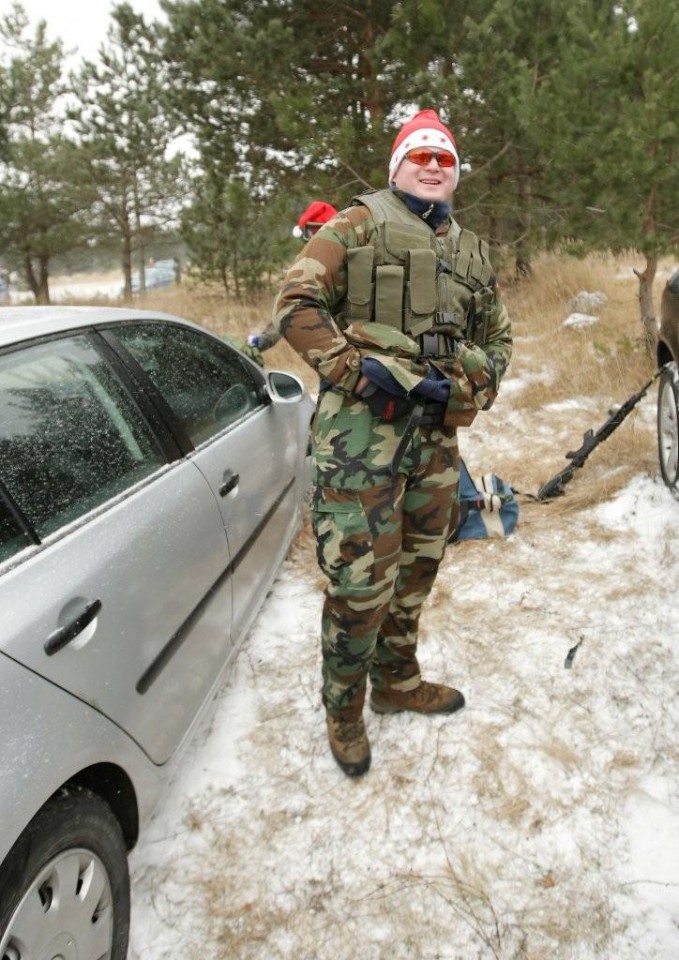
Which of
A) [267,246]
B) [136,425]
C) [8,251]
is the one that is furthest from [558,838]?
[8,251]

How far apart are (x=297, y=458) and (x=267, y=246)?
7757mm

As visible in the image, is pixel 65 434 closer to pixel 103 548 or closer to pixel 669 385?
pixel 103 548

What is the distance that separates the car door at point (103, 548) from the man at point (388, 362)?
40cm

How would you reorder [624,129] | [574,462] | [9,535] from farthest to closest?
[624,129], [574,462], [9,535]

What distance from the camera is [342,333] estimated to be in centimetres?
162

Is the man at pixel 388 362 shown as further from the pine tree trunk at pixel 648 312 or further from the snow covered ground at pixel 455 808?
the pine tree trunk at pixel 648 312

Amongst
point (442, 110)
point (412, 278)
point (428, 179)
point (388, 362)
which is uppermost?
point (442, 110)

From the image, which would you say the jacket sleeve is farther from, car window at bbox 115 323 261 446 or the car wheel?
the car wheel

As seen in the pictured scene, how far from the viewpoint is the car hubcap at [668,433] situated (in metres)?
3.20

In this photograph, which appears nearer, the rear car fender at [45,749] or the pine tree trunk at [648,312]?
the rear car fender at [45,749]

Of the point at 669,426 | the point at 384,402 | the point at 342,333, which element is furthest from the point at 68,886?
the point at 669,426

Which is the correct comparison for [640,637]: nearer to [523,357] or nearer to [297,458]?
[297,458]

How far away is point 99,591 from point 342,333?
91cm

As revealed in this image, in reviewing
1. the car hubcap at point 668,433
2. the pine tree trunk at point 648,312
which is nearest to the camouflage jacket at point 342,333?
the car hubcap at point 668,433
